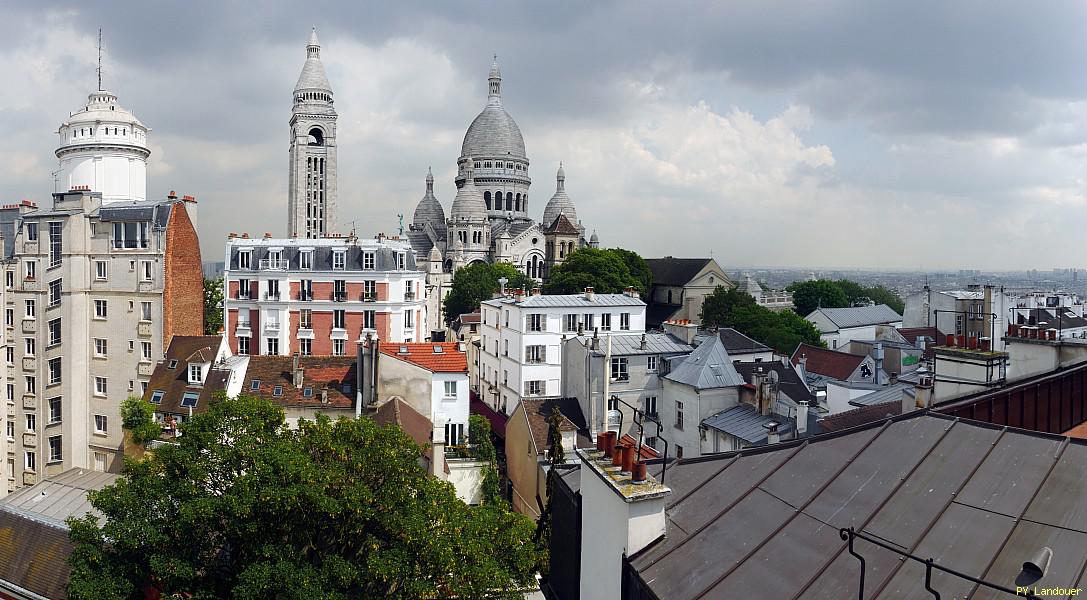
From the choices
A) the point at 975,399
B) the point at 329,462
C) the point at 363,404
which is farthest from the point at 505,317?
the point at 975,399

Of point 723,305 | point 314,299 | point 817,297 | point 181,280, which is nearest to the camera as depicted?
point 181,280

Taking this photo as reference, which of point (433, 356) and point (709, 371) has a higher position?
point (433, 356)

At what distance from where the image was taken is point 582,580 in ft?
28.7

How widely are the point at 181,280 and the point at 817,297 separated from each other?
7472 cm

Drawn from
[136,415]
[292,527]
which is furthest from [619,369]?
[292,527]

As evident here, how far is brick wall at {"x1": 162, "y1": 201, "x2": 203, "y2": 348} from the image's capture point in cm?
3622

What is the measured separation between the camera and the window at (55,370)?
36.5 meters

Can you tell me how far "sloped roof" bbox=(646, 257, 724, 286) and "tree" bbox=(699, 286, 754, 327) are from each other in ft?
43.2

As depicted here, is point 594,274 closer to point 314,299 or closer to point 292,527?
point 314,299

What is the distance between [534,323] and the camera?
135 ft

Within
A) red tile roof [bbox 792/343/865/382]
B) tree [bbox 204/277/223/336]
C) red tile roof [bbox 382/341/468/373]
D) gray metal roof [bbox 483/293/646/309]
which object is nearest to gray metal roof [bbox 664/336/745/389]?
red tile roof [bbox 382/341/468/373]

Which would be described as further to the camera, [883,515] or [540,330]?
[540,330]

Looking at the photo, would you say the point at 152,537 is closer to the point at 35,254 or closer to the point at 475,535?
the point at 475,535

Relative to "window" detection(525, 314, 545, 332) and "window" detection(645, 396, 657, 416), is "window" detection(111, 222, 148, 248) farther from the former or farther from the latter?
"window" detection(645, 396, 657, 416)
